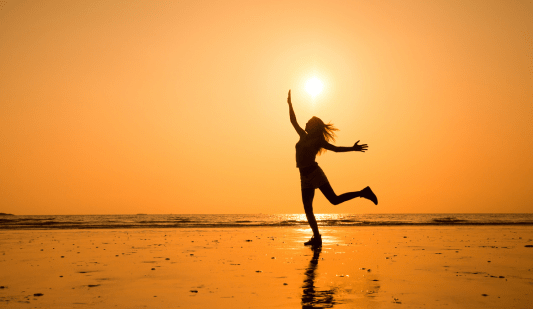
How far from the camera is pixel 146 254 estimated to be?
977 centimetres

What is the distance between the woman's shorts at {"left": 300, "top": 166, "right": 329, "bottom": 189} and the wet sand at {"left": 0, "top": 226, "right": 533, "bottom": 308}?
150 cm

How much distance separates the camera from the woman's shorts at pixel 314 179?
10.4m

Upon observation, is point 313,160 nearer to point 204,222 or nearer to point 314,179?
point 314,179

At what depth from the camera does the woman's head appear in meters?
10.7

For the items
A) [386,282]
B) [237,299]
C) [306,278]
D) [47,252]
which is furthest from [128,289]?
[47,252]

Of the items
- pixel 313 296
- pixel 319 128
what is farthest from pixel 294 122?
pixel 313 296

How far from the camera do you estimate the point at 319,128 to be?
10.8 metres

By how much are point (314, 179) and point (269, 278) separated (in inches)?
173

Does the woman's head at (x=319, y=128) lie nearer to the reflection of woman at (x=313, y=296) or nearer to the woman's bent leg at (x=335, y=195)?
the woman's bent leg at (x=335, y=195)

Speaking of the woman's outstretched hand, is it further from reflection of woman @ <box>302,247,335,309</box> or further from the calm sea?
the calm sea

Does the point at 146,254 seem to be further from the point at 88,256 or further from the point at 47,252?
the point at 47,252

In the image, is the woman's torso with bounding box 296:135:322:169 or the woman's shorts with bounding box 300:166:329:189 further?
the woman's torso with bounding box 296:135:322:169

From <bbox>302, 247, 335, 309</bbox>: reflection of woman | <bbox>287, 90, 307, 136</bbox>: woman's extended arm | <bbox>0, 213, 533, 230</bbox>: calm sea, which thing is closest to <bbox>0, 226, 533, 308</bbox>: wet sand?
<bbox>302, 247, 335, 309</bbox>: reflection of woman

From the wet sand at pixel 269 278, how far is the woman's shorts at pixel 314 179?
1.50 m
